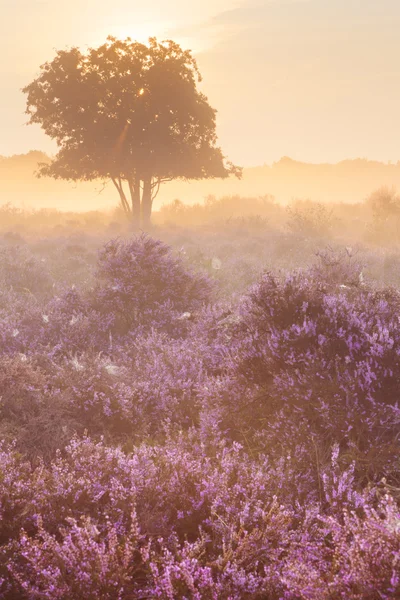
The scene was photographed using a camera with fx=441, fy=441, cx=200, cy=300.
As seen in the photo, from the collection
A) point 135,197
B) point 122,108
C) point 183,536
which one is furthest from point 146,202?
point 183,536

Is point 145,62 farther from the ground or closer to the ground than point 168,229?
farther from the ground

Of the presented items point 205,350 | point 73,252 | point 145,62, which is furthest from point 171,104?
point 205,350

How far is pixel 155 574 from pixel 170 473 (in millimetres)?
931

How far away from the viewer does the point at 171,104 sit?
2119 cm

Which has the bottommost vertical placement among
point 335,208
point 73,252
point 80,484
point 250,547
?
point 250,547

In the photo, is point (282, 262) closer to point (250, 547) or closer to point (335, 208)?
point (250, 547)

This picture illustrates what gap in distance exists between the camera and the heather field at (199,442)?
2.08 meters

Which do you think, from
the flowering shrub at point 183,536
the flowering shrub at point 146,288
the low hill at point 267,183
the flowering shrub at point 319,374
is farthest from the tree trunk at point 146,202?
the low hill at point 267,183

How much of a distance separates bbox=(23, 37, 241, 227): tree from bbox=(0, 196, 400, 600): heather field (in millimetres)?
14421

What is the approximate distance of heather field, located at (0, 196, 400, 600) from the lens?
2.08 meters

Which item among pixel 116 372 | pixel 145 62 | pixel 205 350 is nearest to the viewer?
pixel 116 372

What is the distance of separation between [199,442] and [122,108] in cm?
2006

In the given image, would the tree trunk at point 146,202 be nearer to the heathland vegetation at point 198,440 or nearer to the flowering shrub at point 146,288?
the heathland vegetation at point 198,440

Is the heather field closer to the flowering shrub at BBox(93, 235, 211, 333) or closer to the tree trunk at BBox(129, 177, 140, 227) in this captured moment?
the flowering shrub at BBox(93, 235, 211, 333)
